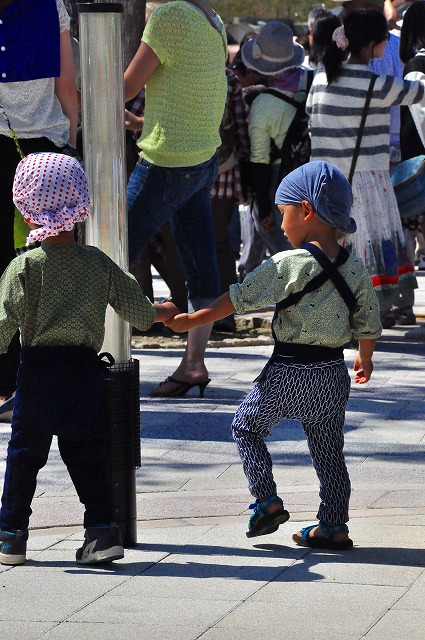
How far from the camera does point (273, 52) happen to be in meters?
10.7

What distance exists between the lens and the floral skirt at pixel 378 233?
30.0 ft

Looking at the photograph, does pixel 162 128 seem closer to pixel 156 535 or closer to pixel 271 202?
pixel 156 535

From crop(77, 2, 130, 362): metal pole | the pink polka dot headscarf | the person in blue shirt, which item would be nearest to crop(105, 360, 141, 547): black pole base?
crop(77, 2, 130, 362): metal pole

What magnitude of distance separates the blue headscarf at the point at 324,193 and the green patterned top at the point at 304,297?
0.49ft

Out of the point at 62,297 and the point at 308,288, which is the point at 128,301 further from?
the point at 308,288

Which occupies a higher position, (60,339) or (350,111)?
(350,111)

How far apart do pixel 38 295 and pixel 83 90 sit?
0.80m

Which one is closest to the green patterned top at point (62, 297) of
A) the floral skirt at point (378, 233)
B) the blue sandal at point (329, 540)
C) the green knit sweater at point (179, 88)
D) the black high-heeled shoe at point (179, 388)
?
the blue sandal at point (329, 540)

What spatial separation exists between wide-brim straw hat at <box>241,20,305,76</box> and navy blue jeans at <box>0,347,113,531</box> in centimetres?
613

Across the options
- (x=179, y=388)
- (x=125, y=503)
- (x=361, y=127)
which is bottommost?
(x=179, y=388)

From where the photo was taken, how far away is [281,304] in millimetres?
4922

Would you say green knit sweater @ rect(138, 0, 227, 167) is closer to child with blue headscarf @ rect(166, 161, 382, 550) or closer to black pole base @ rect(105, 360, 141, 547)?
child with blue headscarf @ rect(166, 161, 382, 550)

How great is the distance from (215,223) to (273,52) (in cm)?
142

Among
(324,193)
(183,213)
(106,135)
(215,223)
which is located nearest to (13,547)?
(106,135)
